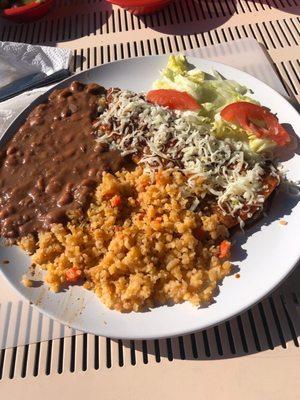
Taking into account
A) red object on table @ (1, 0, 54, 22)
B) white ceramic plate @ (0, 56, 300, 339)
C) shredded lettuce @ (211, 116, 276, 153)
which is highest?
red object on table @ (1, 0, 54, 22)

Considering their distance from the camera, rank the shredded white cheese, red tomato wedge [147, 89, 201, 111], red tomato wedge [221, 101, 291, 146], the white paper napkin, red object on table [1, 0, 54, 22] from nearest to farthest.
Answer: the shredded white cheese, red tomato wedge [221, 101, 291, 146], red tomato wedge [147, 89, 201, 111], the white paper napkin, red object on table [1, 0, 54, 22]

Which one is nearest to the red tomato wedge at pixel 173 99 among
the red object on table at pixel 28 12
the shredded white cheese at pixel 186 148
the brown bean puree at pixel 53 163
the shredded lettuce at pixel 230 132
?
the shredded white cheese at pixel 186 148

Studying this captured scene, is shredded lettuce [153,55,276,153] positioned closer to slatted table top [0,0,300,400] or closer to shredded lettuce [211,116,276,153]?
shredded lettuce [211,116,276,153]

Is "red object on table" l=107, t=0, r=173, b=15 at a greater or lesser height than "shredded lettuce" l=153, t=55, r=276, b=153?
greater

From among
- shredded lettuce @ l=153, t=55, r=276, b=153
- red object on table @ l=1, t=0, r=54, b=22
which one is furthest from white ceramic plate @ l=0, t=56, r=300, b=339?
red object on table @ l=1, t=0, r=54, b=22

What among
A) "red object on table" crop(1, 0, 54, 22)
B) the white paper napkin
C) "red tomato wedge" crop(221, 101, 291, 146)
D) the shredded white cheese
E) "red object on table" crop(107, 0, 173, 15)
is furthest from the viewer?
"red object on table" crop(1, 0, 54, 22)

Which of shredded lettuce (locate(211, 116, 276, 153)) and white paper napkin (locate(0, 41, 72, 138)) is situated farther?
white paper napkin (locate(0, 41, 72, 138))

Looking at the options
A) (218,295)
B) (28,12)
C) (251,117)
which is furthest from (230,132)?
(28,12)
